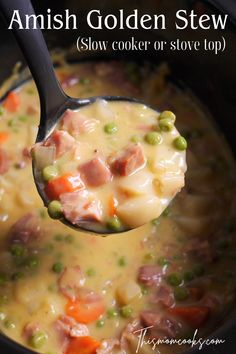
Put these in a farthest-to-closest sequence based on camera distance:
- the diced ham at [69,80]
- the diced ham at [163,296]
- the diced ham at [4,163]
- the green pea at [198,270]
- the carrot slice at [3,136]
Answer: the diced ham at [69,80], the carrot slice at [3,136], the diced ham at [4,163], the green pea at [198,270], the diced ham at [163,296]

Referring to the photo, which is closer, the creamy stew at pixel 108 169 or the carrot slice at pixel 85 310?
the creamy stew at pixel 108 169

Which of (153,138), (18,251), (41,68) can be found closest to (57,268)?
(18,251)

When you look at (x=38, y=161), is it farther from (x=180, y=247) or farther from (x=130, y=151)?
(x=180, y=247)

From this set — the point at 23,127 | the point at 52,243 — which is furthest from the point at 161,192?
the point at 23,127

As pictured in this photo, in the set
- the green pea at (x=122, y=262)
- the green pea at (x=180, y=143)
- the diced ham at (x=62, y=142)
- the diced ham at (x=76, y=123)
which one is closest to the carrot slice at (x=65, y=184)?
the diced ham at (x=62, y=142)

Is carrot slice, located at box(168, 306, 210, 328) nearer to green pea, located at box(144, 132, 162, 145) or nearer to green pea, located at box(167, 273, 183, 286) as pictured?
green pea, located at box(167, 273, 183, 286)

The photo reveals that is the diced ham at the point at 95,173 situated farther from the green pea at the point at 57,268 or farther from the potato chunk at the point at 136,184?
the green pea at the point at 57,268

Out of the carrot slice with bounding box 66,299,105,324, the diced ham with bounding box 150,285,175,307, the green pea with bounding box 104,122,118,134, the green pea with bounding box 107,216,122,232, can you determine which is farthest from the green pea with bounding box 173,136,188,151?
the carrot slice with bounding box 66,299,105,324
